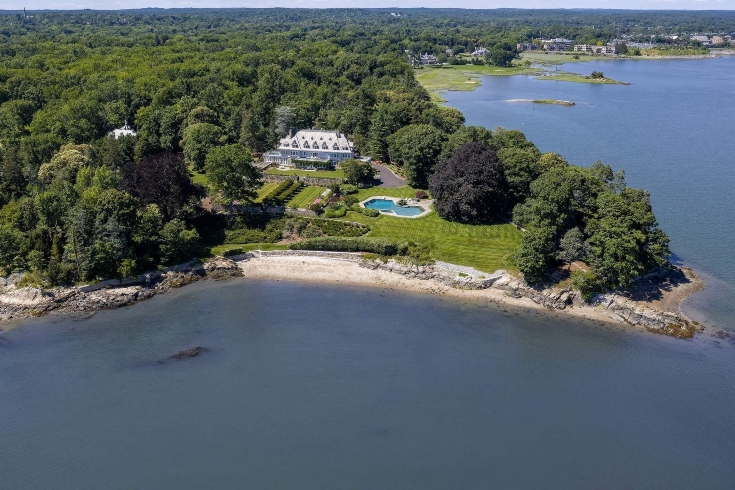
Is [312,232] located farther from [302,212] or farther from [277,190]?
[277,190]

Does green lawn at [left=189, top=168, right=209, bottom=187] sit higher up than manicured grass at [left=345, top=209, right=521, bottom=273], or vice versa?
green lawn at [left=189, top=168, right=209, bottom=187]

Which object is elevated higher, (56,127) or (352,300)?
(56,127)

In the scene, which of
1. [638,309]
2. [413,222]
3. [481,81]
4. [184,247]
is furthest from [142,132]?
[481,81]

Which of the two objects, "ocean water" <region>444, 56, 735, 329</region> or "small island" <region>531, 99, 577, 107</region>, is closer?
"ocean water" <region>444, 56, 735, 329</region>

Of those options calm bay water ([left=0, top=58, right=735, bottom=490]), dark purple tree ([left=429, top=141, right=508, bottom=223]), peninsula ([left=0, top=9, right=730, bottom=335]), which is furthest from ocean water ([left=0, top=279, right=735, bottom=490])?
dark purple tree ([left=429, top=141, right=508, bottom=223])

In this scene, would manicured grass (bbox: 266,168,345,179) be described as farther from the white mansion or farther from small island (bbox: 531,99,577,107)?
small island (bbox: 531,99,577,107)

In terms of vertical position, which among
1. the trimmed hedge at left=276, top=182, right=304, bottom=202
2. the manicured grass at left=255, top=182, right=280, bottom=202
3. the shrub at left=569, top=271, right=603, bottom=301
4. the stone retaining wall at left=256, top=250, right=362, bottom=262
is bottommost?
the stone retaining wall at left=256, top=250, right=362, bottom=262

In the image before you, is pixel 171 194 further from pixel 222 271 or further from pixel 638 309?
pixel 638 309
